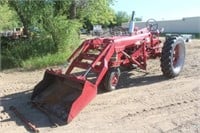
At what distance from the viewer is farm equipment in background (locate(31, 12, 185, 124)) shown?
22.6 feet

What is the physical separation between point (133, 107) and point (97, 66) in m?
1.20

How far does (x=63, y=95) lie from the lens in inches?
288

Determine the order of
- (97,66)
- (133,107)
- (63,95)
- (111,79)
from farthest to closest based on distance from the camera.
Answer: (111,79) < (97,66) < (63,95) < (133,107)

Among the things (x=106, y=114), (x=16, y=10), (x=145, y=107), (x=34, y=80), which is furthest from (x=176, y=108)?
(x=16, y=10)

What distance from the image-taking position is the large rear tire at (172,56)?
903 centimetres

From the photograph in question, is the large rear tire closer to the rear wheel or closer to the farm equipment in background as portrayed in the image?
the farm equipment in background

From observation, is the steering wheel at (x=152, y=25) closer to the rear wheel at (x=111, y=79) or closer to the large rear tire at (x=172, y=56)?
the large rear tire at (x=172, y=56)

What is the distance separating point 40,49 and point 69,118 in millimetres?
8007

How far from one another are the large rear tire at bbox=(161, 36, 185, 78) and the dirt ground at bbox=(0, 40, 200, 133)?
0.66 ft

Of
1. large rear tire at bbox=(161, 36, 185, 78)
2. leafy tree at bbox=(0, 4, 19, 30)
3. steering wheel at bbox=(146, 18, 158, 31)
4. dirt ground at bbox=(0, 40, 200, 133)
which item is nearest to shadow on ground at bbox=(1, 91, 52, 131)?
dirt ground at bbox=(0, 40, 200, 133)

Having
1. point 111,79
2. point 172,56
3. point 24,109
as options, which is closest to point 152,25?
point 172,56

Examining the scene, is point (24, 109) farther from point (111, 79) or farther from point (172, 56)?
point (172, 56)

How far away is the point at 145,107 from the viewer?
7.15m

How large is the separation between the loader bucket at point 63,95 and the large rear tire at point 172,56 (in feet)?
8.71
